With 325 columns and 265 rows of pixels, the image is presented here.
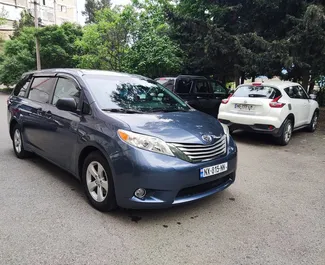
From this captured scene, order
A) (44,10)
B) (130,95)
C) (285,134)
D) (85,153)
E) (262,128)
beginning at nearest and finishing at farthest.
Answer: (85,153) → (130,95) → (262,128) → (285,134) → (44,10)

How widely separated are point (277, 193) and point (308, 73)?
26.8 feet

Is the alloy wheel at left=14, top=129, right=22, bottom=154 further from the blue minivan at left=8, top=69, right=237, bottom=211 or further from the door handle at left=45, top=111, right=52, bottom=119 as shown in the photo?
the door handle at left=45, top=111, right=52, bottom=119

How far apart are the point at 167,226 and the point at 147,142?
3.05 feet

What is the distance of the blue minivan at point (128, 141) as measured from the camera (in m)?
2.90

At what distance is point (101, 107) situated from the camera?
136 inches

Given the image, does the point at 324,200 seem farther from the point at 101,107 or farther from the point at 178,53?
the point at 178,53

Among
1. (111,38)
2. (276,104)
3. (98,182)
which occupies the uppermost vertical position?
(111,38)

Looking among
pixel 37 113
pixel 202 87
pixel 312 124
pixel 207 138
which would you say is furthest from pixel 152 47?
pixel 207 138

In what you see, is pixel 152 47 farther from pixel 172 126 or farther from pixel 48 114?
pixel 172 126

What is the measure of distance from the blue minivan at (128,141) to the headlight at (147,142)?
0.01 metres

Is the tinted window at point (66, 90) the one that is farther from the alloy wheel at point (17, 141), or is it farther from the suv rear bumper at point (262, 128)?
the suv rear bumper at point (262, 128)

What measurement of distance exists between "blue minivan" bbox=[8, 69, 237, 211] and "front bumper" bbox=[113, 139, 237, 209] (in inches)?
0.4

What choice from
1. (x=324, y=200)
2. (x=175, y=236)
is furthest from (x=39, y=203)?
(x=324, y=200)

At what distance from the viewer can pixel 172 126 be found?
327 centimetres
